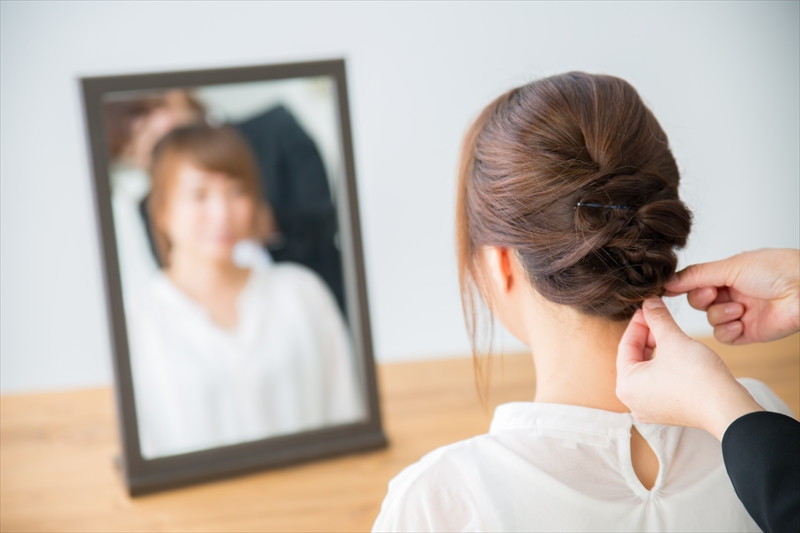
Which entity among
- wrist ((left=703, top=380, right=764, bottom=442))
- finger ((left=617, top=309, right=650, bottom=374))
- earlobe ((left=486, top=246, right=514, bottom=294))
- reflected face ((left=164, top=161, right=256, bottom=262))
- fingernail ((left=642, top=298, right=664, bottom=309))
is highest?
reflected face ((left=164, top=161, right=256, bottom=262))

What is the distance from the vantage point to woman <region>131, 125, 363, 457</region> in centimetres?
117

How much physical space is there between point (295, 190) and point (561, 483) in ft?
2.19

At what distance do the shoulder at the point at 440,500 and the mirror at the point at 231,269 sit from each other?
20.2 inches

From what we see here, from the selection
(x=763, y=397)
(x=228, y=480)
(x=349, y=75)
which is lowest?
(x=228, y=480)

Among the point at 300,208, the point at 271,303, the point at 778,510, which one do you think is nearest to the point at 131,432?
the point at 271,303

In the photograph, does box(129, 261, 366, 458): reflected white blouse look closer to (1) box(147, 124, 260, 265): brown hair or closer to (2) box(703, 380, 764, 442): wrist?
(1) box(147, 124, 260, 265): brown hair

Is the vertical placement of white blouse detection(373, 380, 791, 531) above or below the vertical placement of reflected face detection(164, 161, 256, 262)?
below

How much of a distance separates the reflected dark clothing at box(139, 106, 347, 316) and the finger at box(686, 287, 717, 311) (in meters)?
0.58

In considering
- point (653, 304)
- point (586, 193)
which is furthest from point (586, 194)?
point (653, 304)

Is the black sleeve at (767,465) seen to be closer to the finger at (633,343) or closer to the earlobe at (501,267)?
the finger at (633,343)

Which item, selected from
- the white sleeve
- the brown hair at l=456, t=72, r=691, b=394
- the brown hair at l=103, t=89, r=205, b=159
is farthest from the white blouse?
the brown hair at l=103, t=89, r=205, b=159

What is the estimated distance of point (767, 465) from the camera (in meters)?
0.58

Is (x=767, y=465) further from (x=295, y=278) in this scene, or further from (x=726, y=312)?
(x=295, y=278)

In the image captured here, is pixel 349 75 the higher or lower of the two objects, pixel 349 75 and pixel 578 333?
the higher
